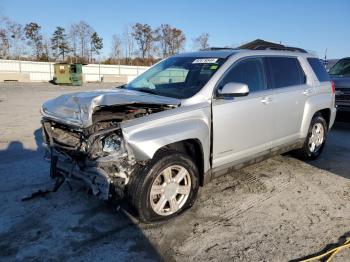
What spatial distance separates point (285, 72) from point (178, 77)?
1767mm

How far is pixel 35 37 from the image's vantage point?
187ft

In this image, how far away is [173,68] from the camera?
5.22 metres

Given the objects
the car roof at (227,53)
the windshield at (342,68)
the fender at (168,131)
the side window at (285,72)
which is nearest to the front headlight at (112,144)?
the fender at (168,131)

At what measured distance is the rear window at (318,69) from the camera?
20.4ft

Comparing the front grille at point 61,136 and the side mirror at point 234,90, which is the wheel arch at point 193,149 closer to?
the side mirror at point 234,90

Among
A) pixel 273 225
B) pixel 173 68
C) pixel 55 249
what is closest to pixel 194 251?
pixel 273 225

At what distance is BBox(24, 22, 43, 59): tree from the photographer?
185 feet

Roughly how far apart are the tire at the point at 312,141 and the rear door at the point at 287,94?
0.46 metres

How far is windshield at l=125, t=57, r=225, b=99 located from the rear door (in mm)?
1052

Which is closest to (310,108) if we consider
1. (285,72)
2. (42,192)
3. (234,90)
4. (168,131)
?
(285,72)

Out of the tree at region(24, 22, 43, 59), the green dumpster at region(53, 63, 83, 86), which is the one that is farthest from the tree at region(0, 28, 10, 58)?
the green dumpster at region(53, 63, 83, 86)

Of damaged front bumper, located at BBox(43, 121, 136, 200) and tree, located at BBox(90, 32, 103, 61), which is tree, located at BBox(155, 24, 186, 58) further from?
damaged front bumper, located at BBox(43, 121, 136, 200)

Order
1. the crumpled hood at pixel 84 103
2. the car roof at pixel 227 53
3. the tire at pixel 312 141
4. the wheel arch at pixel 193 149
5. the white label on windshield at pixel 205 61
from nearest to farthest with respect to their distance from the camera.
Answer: the crumpled hood at pixel 84 103 < the wheel arch at pixel 193 149 < the white label on windshield at pixel 205 61 < the car roof at pixel 227 53 < the tire at pixel 312 141

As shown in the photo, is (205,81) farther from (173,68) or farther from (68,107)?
(68,107)
